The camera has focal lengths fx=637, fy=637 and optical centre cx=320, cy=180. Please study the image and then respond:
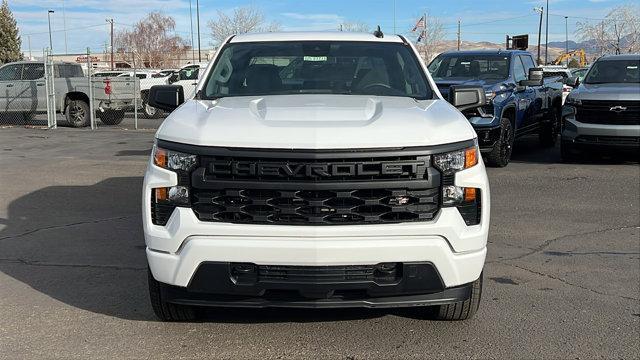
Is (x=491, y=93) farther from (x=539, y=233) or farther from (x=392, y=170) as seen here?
(x=392, y=170)

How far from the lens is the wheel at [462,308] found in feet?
13.3

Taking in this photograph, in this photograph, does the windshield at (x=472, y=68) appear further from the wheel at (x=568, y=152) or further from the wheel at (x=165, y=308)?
the wheel at (x=165, y=308)

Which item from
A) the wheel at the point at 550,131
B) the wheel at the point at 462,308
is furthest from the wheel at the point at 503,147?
the wheel at the point at 462,308

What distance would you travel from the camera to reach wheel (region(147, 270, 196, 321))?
154 inches

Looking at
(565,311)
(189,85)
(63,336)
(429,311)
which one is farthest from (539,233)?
(189,85)

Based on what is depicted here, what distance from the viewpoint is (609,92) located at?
10555 mm

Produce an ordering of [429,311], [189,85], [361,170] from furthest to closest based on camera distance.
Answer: [189,85] → [429,311] → [361,170]

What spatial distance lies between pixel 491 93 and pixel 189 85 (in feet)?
47.6

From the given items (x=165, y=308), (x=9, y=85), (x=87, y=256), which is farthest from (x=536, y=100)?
(x=9, y=85)

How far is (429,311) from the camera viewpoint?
4.30 meters

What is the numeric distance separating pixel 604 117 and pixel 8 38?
155 ft

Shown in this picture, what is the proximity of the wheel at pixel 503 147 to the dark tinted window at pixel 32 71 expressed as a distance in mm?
13568

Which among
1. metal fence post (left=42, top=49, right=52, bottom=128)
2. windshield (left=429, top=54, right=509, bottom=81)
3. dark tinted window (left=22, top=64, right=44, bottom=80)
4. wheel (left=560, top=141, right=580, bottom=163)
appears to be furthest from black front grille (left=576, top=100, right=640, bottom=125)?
dark tinted window (left=22, top=64, right=44, bottom=80)

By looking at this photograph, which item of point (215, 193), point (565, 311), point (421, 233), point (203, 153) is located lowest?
point (565, 311)
